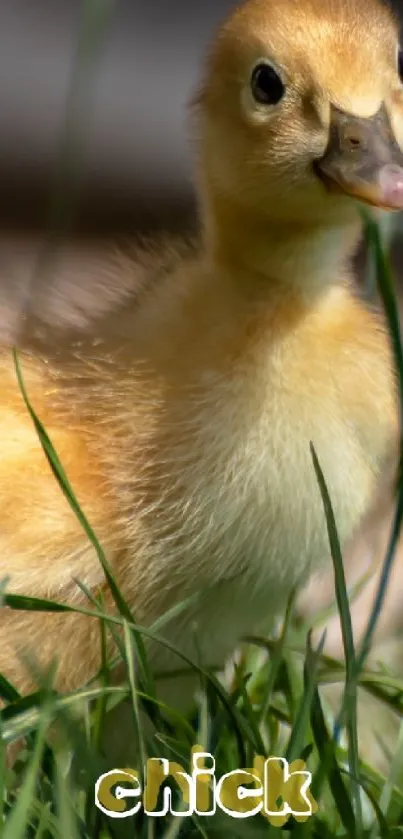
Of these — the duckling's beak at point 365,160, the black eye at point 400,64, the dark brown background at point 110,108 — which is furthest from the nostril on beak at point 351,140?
the dark brown background at point 110,108

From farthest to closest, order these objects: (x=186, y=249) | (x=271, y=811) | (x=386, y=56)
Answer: (x=186, y=249) < (x=386, y=56) < (x=271, y=811)

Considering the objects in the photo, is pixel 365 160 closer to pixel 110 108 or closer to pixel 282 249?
pixel 282 249

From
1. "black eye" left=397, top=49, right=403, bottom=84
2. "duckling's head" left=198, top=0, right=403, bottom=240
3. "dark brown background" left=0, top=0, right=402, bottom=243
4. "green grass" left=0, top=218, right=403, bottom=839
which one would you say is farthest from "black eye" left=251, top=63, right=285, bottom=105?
"dark brown background" left=0, top=0, right=402, bottom=243

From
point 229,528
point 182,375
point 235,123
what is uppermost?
point 235,123

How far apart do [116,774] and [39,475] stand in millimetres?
266

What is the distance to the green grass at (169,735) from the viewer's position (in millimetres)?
940

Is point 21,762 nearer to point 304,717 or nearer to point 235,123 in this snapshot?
point 304,717

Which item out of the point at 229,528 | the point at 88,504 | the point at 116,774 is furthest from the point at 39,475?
the point at 116,774

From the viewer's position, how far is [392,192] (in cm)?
105

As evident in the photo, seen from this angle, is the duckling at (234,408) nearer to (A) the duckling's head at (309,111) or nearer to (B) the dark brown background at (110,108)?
(A) the duckling's head at (309,111)

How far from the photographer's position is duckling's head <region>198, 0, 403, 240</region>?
1.08m

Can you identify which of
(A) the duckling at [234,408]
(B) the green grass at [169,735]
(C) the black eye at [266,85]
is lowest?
(B) the green grass at [169,735]

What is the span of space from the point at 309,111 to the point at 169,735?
1.51 feet

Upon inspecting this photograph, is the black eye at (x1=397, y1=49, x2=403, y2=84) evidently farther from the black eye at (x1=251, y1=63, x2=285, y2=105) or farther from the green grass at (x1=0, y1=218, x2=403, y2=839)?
the green grass at (x1=0, y1=218, x2=403, y2=839)
